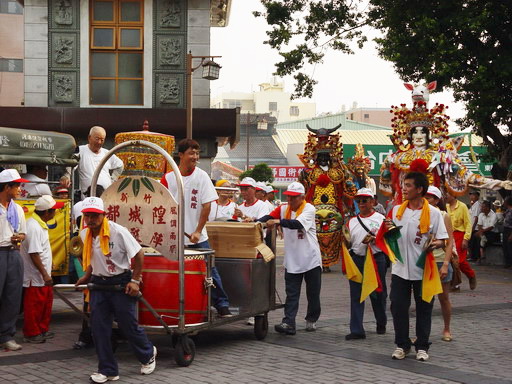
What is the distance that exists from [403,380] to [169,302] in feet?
7.82

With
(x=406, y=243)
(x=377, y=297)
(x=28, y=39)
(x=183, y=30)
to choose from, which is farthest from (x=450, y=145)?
(x=28, y=39)

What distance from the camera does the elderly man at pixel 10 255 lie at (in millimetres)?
8969

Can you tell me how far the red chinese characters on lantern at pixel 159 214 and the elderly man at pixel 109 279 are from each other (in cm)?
74

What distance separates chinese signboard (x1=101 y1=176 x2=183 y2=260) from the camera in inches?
328

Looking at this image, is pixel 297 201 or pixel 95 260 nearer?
pixel 95 260

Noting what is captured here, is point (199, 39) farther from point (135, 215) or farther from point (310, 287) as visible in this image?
point (135, 215)

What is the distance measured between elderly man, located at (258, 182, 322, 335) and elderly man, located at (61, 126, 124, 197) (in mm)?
2191

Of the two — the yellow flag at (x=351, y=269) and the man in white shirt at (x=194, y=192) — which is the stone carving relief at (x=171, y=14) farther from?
the man in white shirt at (x=194, y=192)

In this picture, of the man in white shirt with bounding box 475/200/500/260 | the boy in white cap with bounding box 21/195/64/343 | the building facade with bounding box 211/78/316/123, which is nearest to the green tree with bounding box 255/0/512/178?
the man in white shirt with bounding box 475/200/500/260

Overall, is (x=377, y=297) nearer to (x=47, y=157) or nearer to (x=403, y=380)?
(x=403, y=380)

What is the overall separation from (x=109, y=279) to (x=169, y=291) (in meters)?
0.88

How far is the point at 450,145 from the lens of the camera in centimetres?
Answer: 1453

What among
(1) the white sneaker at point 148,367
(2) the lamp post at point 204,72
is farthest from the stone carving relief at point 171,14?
(1) the white sneaker at point 148,367

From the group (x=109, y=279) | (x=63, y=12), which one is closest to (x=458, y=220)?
(x=109, y=279)
